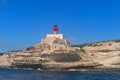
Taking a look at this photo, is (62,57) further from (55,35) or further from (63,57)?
(55,35)

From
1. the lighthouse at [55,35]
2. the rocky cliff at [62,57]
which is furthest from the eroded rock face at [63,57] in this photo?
the lighthouse at [55,35]

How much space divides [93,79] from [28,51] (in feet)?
171

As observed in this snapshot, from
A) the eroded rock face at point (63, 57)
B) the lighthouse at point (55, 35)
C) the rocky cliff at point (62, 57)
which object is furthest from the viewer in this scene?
the lighthouse at point (55, 35)

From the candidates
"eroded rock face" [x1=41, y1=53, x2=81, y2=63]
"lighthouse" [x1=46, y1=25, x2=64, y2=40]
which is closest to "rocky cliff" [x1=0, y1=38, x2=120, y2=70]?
"eroded rock face" [x1=41, y1=53, x2=81, y2=63]

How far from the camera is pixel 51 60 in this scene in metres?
92.1

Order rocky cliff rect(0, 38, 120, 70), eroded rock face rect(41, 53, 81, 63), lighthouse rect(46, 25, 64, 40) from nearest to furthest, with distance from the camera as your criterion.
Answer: rocky cliff rect(0, 38, 120, 70)
eroded rock face rect(41, 53, 81, 63)
lighthouse rect(46, 25, 64, 40)

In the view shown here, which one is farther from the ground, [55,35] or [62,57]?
[55,35]

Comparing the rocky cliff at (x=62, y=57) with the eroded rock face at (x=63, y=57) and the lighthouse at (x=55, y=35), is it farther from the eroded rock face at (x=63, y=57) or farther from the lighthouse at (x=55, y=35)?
the lighthouse at (x=55, y=35)

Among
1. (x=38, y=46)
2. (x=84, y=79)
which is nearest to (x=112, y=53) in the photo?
(x=38, y=46)

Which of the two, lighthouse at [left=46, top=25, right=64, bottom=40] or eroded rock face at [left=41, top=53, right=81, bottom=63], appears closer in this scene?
eroded rock face at [left=41, top=53, right=81, bottom=63]

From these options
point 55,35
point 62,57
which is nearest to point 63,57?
point 62,57

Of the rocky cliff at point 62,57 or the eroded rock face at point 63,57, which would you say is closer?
the rocky cliff at point 62,57

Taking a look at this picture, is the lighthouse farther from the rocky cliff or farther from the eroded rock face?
the eroded rock face

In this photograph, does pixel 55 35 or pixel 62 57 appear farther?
pixel 55 35
